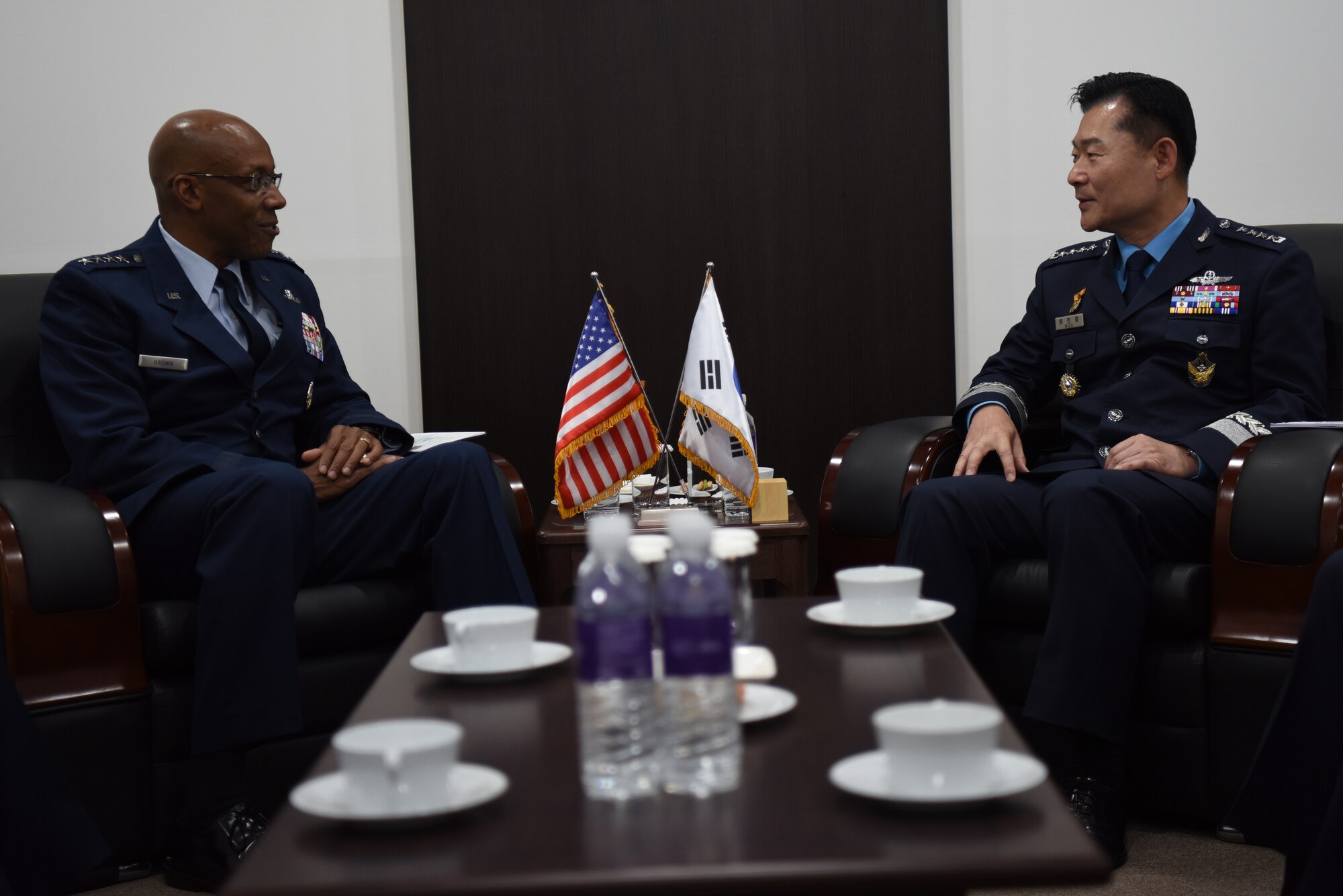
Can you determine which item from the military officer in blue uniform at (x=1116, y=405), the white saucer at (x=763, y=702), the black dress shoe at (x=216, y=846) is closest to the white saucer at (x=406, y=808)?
the white saucer at (x=763, y=702)

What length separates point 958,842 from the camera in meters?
0.93

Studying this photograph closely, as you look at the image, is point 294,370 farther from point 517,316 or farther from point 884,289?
point 884,289

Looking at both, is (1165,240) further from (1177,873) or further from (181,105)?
(181,105)

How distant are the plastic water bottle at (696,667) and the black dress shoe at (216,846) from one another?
133 cm

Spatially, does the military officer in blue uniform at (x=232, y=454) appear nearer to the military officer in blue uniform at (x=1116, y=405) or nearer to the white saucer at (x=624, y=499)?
the white saucer at (x=624, y=499)

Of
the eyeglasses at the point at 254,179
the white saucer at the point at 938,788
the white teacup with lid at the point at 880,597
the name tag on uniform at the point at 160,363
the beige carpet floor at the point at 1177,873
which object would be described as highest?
the eyeglasses at the point at 254,179

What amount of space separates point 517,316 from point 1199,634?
2.11m

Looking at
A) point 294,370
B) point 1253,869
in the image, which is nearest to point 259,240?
point 294,370

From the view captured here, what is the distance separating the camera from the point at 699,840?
3.14ft

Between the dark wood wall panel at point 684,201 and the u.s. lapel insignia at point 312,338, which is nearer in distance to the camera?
the u.s. lapel insignia at point 312,338

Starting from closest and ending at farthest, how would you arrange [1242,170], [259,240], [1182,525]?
[1182,525]
[259,240]
[1242,170]

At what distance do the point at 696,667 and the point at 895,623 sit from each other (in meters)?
0.54

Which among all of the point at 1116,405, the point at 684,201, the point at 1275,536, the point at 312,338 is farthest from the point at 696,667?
the point at 684,201

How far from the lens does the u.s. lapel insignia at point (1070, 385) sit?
2.87m
